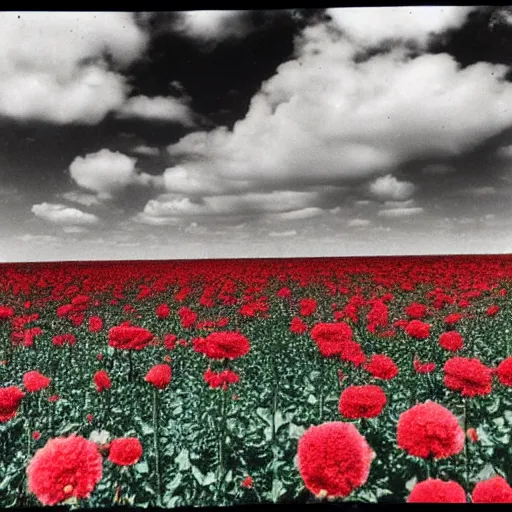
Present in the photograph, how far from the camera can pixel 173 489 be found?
9.48 feet

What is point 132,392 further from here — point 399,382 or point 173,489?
point 399,382

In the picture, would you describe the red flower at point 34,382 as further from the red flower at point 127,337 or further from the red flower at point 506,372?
the red flower at point 506,372

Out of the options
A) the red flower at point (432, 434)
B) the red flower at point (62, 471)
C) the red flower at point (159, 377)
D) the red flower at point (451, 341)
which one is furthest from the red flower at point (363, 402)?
the red flower at point (451, 341)

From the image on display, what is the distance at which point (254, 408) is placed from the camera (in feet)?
12.1

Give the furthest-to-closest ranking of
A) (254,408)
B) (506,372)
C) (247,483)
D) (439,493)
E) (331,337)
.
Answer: (254,408) < (331,337) < (247,483) < (506,372) < (439,493)

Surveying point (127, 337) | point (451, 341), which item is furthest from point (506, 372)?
point (127, 337)

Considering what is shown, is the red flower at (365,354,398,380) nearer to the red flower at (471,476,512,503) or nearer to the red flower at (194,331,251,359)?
the red flower at (194,331,251,359)

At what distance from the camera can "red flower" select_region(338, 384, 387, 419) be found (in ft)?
7.56

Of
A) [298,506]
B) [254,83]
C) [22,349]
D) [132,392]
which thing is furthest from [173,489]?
[22,349]

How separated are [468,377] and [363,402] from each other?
0.59 metres

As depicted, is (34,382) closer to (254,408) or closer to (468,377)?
(254,408)

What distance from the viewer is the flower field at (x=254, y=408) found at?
194cm

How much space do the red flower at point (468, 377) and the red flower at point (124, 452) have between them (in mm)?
1609

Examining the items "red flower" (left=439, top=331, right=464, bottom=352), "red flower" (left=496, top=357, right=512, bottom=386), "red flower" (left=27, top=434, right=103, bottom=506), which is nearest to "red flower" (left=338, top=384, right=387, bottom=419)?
"red flower" (left=496, top=357, right=512, bottom=386)
